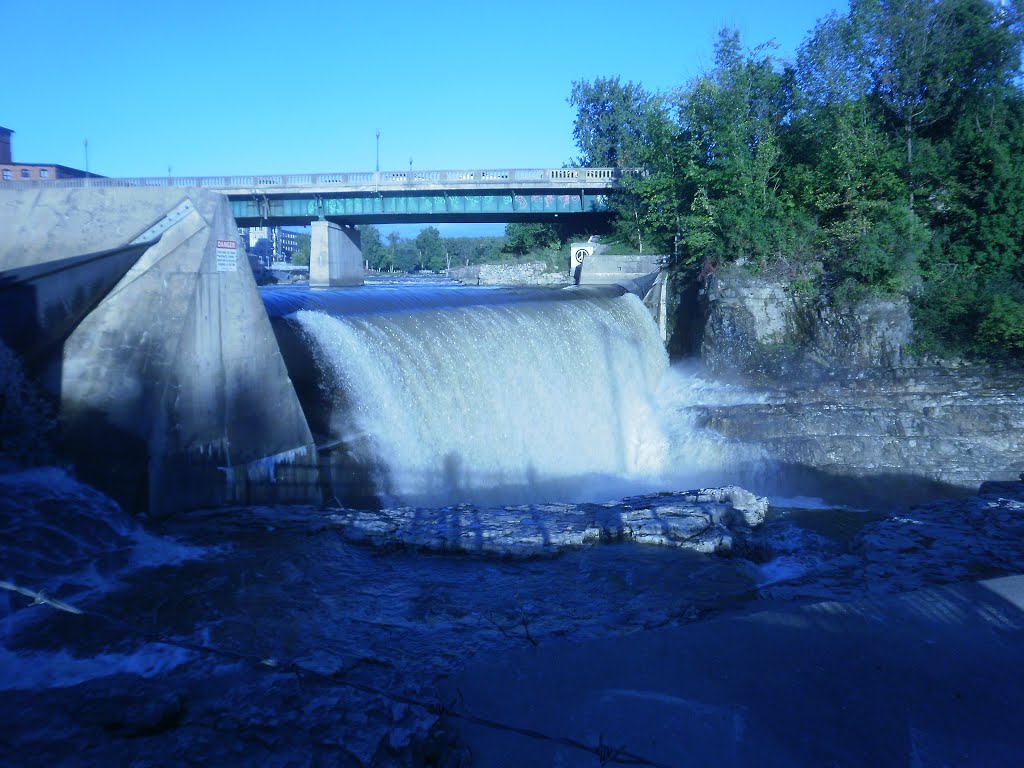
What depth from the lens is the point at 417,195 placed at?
32.5m

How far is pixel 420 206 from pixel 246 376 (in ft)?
81.5

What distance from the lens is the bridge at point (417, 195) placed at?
3088 centimetres

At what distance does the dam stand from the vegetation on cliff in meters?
8.02

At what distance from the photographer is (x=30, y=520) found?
21.3 ft

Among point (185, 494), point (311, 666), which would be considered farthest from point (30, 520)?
point (311, 666)

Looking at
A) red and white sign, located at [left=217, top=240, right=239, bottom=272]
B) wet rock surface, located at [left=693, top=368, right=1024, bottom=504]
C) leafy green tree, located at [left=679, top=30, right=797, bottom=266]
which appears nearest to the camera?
red and white sign, located at [left=217, top=240, right=239, bottom=272]

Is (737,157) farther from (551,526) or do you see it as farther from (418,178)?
(551,526)

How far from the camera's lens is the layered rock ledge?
7.86 m

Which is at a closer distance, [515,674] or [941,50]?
[515,674]

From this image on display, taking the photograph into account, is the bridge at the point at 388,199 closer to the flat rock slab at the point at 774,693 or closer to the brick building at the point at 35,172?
the brick building at the point at 35,172

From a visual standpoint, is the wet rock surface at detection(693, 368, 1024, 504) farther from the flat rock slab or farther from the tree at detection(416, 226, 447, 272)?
the tree at detection(416, 226, 447, 272)

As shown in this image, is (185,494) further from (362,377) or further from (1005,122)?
(1005,122)

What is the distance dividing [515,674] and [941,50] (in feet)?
71.5

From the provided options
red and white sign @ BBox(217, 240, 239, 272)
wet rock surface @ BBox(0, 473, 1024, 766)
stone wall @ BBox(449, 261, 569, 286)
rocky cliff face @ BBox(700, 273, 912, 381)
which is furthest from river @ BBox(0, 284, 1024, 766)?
stone wall @ BBox(449, 261, 569, 286)
